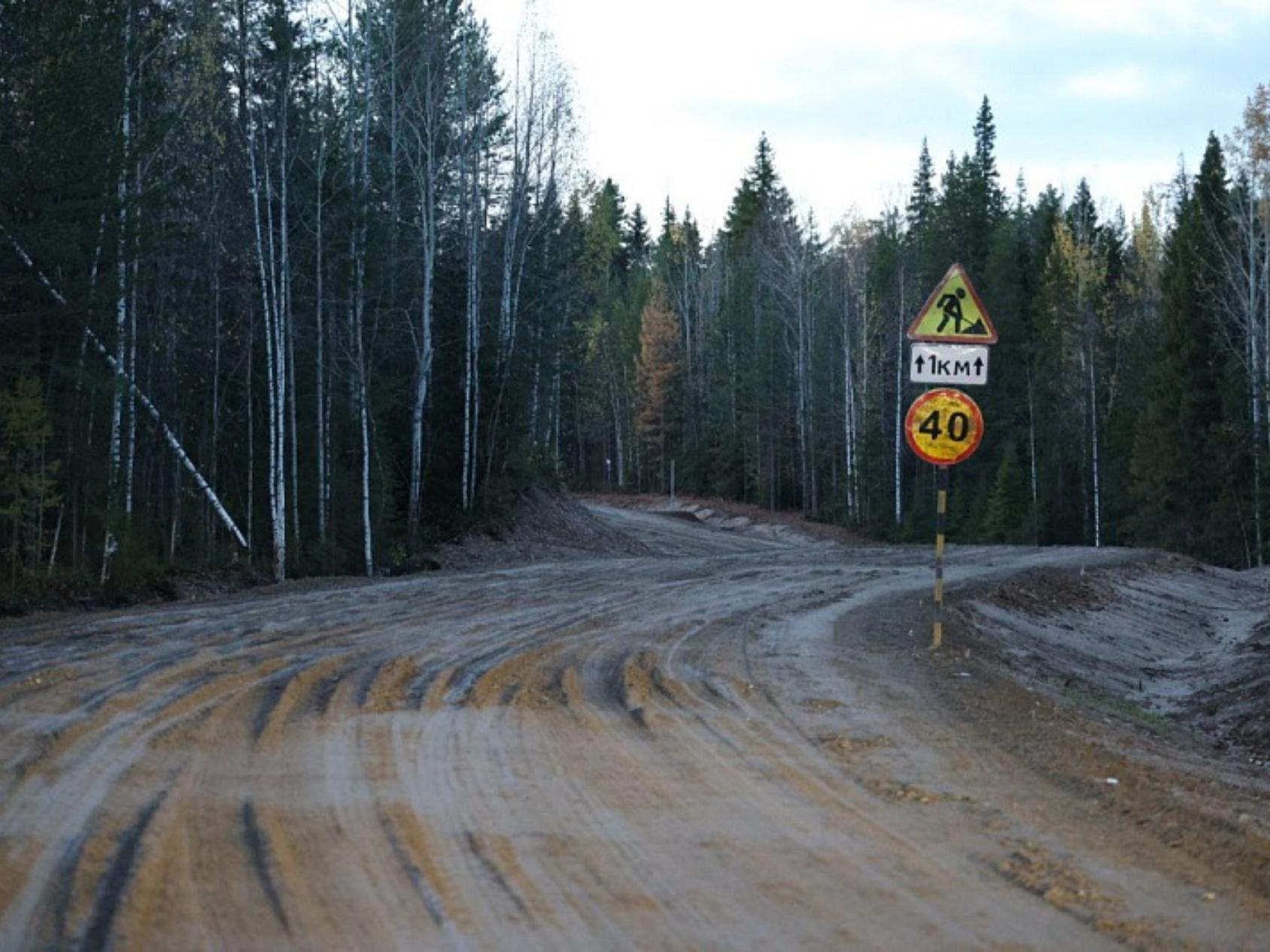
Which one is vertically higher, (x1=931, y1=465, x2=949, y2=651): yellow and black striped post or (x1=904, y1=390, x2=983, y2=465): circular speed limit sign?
(x1=904, y1=390, x2=983, y2=465): circular speed limit sign

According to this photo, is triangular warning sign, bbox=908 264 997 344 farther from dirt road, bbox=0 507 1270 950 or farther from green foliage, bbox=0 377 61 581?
green foliage, bbox=0 377 61 581

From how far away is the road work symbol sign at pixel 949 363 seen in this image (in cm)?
1173

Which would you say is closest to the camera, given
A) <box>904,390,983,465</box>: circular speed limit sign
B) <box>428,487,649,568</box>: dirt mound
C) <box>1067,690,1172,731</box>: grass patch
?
<box>1067,690,1172,731</box>: grass patch

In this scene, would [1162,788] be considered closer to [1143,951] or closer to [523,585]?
[1143,951]

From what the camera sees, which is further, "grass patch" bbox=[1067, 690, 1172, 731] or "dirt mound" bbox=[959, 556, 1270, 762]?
"dirt mound" bbox=[959, 556, 1270, 762]

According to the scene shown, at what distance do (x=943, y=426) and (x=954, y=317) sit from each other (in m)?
1.04

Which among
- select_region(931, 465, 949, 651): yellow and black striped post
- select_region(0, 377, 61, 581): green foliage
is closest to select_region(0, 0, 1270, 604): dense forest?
select_region(0, 377, 61, 581): green foliage

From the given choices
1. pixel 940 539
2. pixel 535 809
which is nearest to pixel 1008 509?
pixel 940 539

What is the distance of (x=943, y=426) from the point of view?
38.8 ft

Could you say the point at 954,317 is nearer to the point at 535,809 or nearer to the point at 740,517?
the point at 535,809

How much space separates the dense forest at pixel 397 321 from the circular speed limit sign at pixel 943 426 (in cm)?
1188

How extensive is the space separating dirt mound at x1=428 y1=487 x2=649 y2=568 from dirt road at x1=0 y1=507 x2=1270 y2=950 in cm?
1564

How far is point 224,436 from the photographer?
28328 mm

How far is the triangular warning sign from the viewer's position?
1174 centimetres
